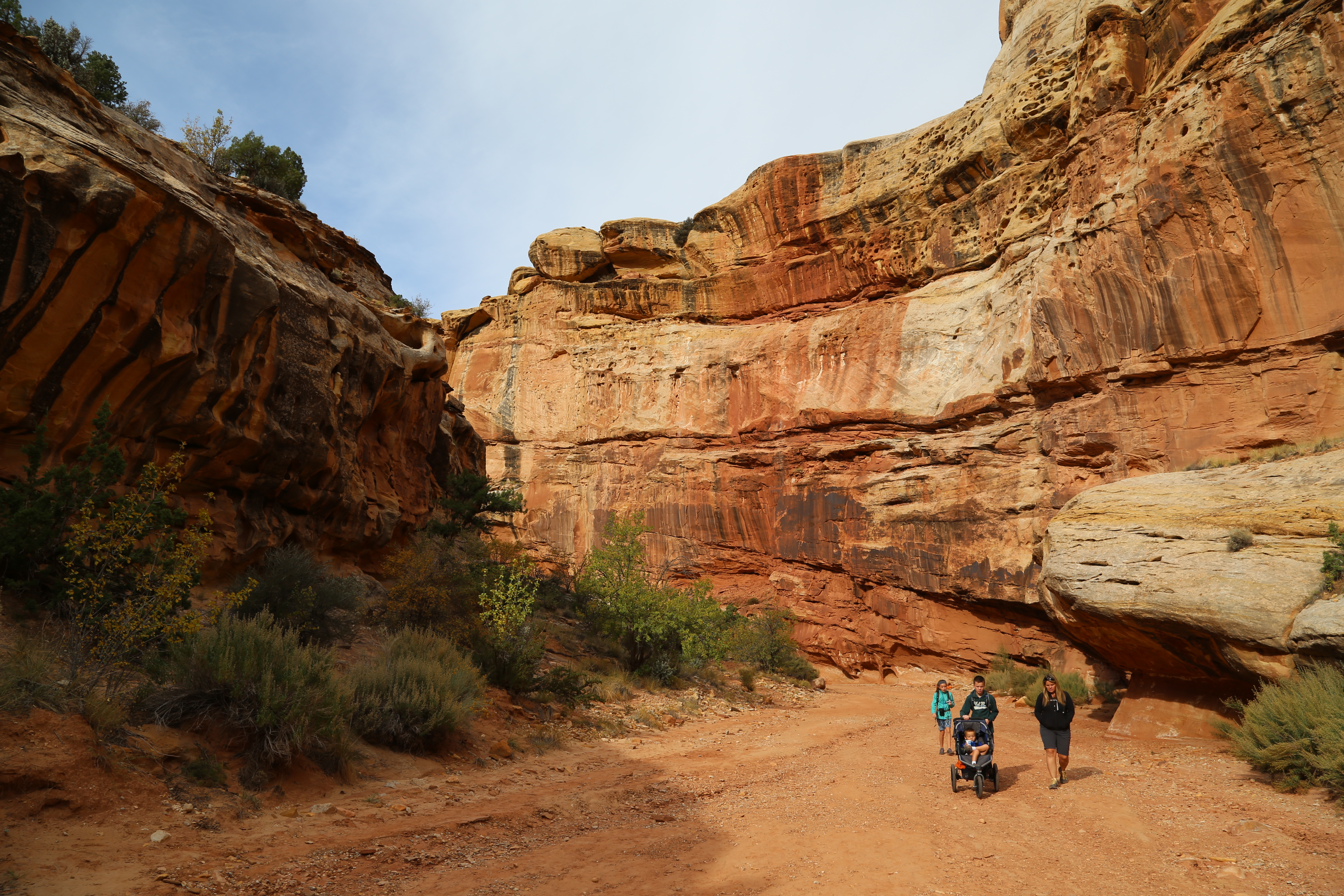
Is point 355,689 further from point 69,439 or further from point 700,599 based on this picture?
point 700,599

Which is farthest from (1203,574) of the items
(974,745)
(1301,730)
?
(974,745)

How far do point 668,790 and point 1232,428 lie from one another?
50.4 ft

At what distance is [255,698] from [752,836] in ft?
16.7

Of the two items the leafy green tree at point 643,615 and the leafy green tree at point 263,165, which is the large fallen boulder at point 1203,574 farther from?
the leafy green tree at point 263,165

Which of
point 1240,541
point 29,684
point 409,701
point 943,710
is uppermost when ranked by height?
point 1240,541

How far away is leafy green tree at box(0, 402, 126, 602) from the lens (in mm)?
7414

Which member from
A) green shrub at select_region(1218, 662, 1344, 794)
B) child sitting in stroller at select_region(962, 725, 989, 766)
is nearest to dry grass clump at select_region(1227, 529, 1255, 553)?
green shrub at select_region(1218, 662, 1344, 794)

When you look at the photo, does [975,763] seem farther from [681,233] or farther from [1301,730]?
[681,233]

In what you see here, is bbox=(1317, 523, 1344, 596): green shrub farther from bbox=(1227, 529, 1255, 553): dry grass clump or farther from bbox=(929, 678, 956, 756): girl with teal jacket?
bbox=(929, 678, 956, 756): girl with teal jacket

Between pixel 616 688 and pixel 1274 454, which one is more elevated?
pixel 1274 454

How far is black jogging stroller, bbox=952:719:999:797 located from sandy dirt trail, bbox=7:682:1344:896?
0.60 feet

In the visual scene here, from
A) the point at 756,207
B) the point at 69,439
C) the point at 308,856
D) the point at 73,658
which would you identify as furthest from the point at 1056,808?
the point at 756,207

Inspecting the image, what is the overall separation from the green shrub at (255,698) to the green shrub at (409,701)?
77 cm

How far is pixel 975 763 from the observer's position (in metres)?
7.75
